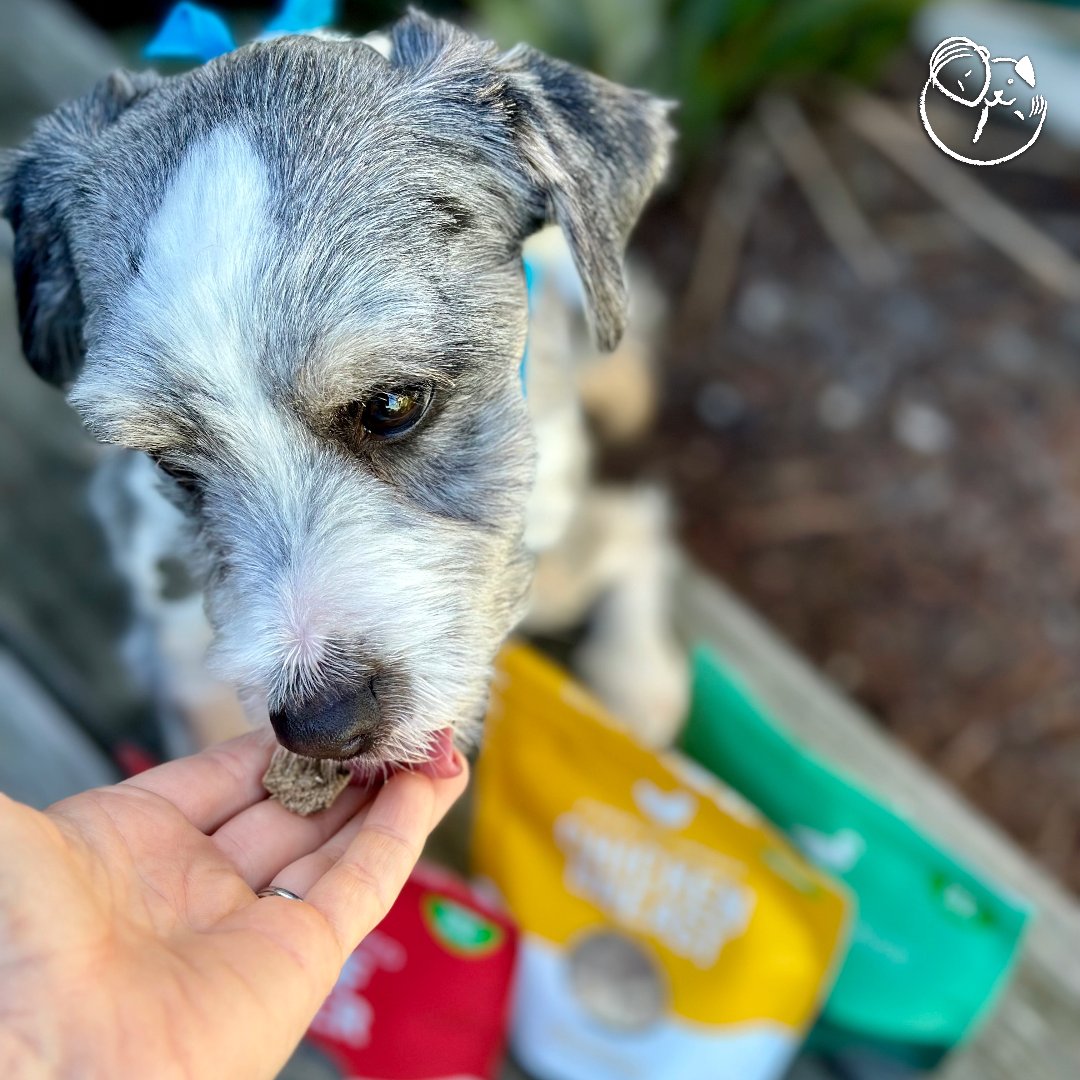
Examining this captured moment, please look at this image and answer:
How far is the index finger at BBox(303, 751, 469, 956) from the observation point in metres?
1.36

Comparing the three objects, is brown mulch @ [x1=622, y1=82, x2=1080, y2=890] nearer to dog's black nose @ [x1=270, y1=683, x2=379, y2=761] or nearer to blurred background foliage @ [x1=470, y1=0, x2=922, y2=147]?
blurred background foliage @ [x1=470, y1=0, x2=922, y2=147]

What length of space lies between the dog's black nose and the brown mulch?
2.06 meters

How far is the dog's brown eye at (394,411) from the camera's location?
1456 mm

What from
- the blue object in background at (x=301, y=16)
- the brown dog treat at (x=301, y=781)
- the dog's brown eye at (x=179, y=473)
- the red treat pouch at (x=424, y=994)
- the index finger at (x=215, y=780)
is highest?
the blue object in background at (x=301, y=16)

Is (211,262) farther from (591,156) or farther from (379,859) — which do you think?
(379,859)

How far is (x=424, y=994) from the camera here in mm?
2010

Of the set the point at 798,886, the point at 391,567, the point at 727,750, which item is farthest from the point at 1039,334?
the point at 391,567

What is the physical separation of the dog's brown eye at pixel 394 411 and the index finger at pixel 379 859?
51 centimetres

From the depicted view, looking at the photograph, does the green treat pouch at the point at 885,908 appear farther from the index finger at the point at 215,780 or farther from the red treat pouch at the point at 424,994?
the index finger at the point at 215,780

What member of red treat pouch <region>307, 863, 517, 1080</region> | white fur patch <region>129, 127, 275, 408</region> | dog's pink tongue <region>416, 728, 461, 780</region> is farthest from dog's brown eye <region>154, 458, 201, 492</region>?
red treat pouch <region>307, 863, 517, 1080</region>

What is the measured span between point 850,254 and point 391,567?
286 cm

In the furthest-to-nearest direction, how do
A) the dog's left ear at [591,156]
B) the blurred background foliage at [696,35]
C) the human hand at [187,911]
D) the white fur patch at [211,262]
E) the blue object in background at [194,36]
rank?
the blurred background foliage at [696,35] < the blue object in background at [194,36] < the dog's left ear at [591,156] < the white fur patch at [211,262] < the human hand at [187,911]

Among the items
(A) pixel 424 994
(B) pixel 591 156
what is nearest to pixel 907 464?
(B) pixel 591 156

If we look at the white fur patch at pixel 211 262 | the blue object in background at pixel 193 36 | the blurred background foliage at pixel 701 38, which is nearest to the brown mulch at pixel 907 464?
the blurred background foliage at pixel 701 38
